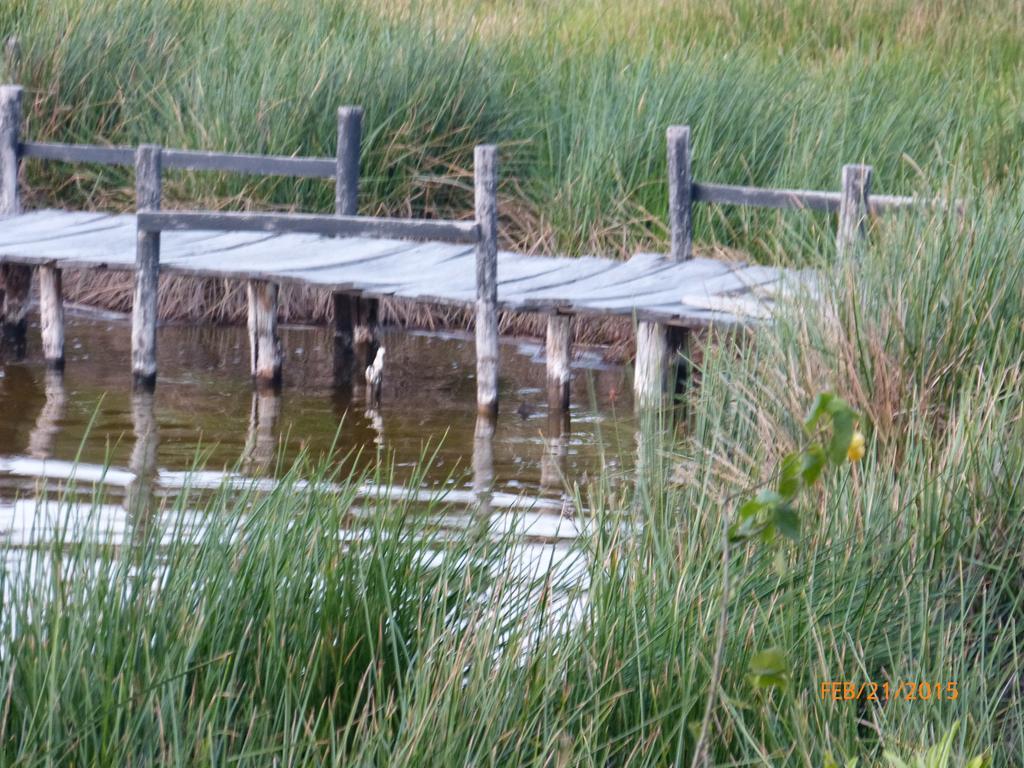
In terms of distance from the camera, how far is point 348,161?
8547mm

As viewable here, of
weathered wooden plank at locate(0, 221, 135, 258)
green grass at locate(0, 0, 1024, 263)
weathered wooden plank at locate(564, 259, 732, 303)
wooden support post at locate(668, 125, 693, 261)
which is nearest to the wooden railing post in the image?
weathered wooden plank at locate(0, 221, 135, 258)

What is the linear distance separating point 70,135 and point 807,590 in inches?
309

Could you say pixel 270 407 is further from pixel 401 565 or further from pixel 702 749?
pixel 702 749

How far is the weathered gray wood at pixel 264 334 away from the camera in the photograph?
25.9 ft

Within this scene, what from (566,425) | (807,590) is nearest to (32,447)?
(566,425)

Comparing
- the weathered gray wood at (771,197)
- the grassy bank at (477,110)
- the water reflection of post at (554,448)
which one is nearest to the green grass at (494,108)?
the grassy bank at (477,110)

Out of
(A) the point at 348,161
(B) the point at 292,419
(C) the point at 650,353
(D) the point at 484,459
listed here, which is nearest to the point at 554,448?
(D) the point at 484,459

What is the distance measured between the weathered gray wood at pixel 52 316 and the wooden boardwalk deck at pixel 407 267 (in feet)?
0.50

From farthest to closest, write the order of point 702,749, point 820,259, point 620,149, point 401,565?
point 620,149 → point 820,259 → point 401,565 → point 702,749

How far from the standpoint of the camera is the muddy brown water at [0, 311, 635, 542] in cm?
624

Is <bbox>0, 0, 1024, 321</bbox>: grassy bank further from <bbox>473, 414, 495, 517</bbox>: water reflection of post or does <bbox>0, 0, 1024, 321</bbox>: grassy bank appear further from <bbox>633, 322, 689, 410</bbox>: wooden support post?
<bbox>473, 414, 495, 517</bbox>: water reflection of post

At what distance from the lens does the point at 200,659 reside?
2.81 meters

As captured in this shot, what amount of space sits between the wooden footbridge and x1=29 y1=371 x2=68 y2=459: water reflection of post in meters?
0.31

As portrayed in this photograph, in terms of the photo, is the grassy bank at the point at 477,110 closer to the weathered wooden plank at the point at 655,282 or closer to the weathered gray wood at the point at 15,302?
the weathered wooden plank at the point at 655,282
